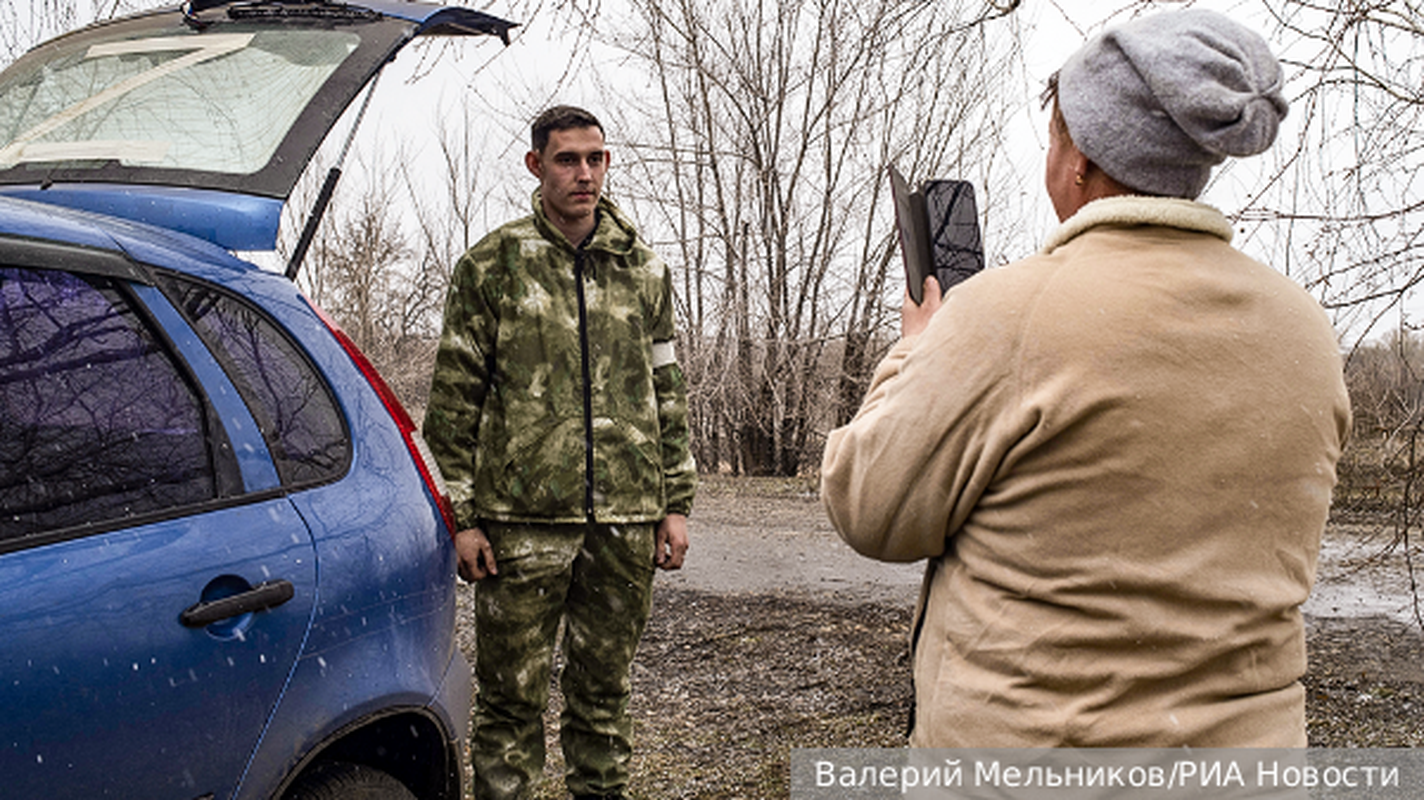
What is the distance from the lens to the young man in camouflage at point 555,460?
3.13m

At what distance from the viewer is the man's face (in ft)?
10.6

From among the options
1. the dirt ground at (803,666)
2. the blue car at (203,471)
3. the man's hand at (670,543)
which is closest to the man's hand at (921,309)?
the blue car at (203,471)

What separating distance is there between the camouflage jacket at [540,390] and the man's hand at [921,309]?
1.54 metres

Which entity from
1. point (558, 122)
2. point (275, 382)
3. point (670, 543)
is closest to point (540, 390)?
point (670, 543)

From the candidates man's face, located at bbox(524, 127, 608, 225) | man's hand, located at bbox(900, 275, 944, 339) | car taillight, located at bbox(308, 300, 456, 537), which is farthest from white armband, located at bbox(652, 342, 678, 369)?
man's hand, located at bbox(900, 275, 944, 339)

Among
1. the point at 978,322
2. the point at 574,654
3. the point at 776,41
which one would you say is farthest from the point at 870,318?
the point at 978,322

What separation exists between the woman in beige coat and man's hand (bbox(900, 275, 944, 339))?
26 centimetres

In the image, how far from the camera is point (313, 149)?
2484mm

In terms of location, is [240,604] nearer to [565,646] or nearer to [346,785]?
[346,785]

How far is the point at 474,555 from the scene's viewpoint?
3086 millimetres

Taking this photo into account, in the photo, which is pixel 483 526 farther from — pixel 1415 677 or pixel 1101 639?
pixel 1415 677

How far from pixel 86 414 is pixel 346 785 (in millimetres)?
823

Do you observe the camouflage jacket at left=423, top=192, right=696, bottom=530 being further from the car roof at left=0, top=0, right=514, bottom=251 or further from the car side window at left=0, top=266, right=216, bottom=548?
the car side window at left=0, top=266, right=216, bottom=548

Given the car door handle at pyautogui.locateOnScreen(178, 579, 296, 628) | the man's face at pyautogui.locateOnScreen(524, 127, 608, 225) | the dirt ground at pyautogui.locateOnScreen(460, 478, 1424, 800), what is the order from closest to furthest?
the car door handle at pyautogui.locateOnScreen(178, 579, 296, 628)
the man's face at pyautogui.locateOnScreen(524, 127, 608, 225)
the dirt ground at pyautogui.locateOnScreen(460, 478, 1424, 800)
